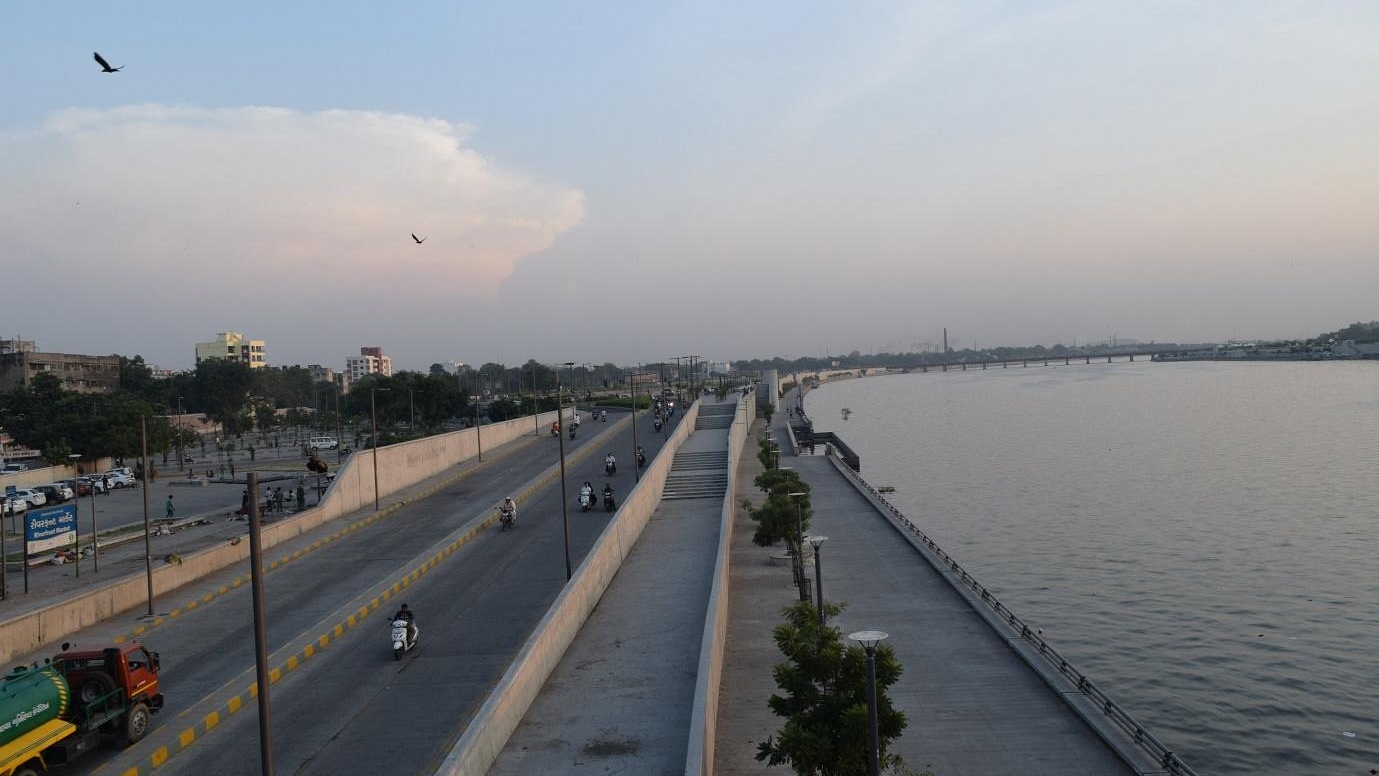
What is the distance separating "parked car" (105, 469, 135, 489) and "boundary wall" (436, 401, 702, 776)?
31.6 metres

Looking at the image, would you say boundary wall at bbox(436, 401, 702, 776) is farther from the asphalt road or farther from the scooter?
the scooter

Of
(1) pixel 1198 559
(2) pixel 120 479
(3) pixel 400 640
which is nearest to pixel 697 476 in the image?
(1) pixel 1198 559

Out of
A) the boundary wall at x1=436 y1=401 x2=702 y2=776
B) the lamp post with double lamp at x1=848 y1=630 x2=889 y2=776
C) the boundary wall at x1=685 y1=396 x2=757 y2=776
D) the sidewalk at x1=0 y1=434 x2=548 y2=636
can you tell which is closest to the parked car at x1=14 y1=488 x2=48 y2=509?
the sidewalk at x1=0 y1=434 x2=548 y2=636

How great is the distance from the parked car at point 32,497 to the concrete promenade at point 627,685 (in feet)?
89.4

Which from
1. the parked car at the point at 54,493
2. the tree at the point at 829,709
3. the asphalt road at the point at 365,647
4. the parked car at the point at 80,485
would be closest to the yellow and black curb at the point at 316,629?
the asphalt road at the point at 365,647

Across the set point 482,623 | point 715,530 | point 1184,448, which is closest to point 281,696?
point 482,623

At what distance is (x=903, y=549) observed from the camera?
33531mm

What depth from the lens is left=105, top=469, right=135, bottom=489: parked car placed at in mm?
48188

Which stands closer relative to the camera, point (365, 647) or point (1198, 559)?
point (365, 647)

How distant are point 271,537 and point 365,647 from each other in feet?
37.5

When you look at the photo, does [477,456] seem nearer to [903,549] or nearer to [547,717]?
[903,549]

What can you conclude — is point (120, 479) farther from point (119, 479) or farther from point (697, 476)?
point (697, 476)

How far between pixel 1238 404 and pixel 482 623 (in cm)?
11273

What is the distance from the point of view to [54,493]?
136 ft
